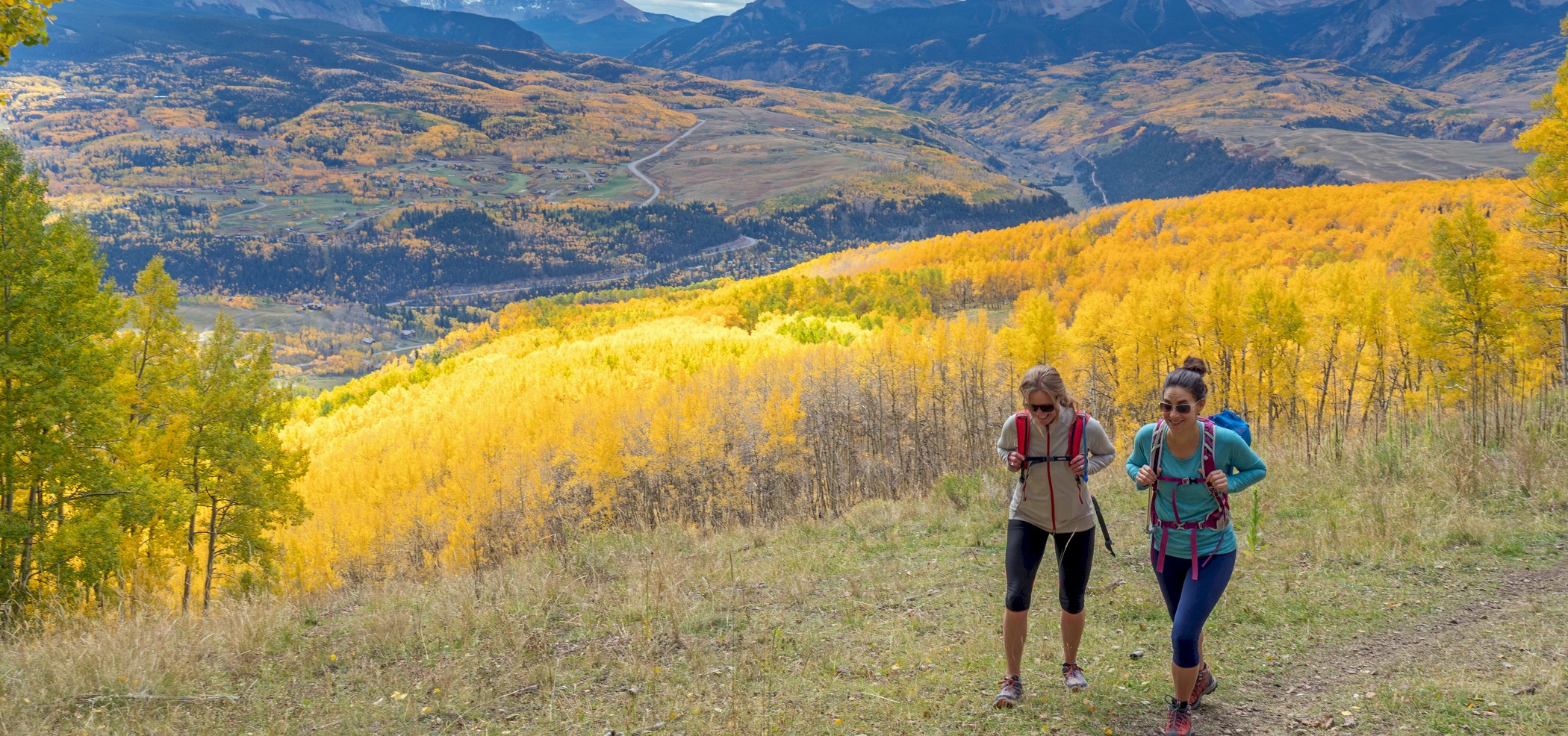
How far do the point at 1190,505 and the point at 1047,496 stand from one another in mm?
853

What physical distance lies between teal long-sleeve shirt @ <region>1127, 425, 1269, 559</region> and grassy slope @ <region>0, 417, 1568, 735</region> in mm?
1259

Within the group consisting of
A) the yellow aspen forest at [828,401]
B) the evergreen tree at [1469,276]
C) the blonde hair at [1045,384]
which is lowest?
the yellow aspen forest at [828,401]

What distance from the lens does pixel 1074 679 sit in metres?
5.87

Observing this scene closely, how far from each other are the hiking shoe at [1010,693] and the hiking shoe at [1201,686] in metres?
1.07

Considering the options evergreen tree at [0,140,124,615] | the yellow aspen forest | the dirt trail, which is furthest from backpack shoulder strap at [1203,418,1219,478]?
evergreen tree at [0,140,124,615]

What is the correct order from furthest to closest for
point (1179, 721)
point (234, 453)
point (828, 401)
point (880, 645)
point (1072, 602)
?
1. point (828, 401)
2. point (234, 453)
3. point (880, 645)
4. point (1072, 602)
5. point (1179, 721)

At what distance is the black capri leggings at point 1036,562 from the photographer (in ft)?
18.4

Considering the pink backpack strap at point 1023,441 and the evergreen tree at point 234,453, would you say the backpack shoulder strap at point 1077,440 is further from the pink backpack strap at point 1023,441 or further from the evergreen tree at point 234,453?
the evergreen tree at point 234,453

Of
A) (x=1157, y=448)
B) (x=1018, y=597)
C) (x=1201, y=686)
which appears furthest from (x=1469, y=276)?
(x=1018, y=597)

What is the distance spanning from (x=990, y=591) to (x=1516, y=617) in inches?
165

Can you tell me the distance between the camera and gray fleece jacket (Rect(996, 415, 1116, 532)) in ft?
17.9

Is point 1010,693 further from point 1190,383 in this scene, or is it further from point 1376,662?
point 1376,662

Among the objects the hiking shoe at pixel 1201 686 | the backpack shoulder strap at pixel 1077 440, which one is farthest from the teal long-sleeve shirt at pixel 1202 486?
the hiking shoe at pixel 1201 686

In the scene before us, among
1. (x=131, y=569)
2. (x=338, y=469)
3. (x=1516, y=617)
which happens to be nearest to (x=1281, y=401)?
(x=1516, y=617)
